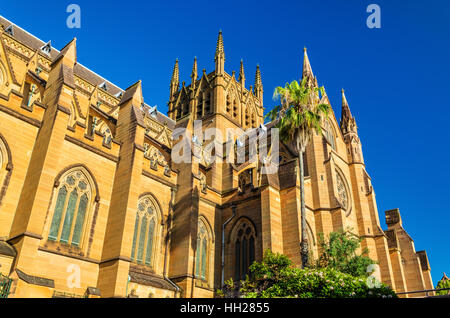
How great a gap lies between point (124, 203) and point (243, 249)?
376 inches

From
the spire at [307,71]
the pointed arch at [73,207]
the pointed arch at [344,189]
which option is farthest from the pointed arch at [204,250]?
the spire at [307,71]

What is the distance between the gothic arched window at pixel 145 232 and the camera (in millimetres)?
21750

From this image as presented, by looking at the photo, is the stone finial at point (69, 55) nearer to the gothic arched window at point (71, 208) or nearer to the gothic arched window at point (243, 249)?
the gothic arched window at point (71, 208)

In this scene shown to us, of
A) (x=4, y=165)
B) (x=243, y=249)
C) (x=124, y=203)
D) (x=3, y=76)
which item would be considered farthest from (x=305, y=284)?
(x=3, y=76)

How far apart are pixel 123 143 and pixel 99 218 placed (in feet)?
15.9

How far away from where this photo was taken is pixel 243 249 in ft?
83.1

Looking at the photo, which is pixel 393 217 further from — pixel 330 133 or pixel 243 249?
pixel 243 249

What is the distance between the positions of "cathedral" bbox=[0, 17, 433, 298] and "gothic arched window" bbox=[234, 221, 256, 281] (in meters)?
0.07

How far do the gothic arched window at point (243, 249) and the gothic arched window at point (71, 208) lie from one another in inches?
423

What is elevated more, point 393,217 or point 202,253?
point 393,217

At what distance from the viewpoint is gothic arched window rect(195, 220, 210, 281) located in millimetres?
24547

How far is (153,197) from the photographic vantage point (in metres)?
23.3

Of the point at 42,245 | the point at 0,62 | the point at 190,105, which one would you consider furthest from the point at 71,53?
the point at 190,105
